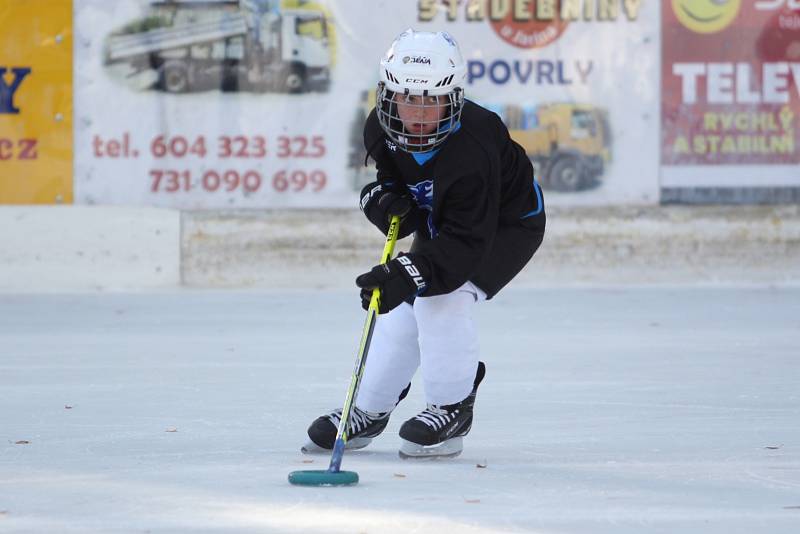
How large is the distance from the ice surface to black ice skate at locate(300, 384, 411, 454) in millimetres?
69

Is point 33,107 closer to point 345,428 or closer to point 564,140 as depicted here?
point 564,140

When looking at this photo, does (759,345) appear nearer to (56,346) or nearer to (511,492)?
(56,346)

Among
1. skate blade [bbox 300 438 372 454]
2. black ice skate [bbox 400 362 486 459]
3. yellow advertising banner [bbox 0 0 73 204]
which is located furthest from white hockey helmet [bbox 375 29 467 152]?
yellow advertising banner [bbox 0 0 73 204]

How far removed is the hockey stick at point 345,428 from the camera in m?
4.20

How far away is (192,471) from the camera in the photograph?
4461 millimetres

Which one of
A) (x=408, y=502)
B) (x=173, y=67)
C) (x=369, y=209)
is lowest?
(x=408, y=502)

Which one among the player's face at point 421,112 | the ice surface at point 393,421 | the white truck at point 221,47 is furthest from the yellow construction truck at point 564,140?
the player's face at point 421,112

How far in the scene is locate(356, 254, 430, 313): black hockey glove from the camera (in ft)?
15.0

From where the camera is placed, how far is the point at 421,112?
461 centimetres

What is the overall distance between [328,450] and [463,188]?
0.89 metres

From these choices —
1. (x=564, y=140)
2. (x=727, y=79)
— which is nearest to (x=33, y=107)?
(x=564, y=140)

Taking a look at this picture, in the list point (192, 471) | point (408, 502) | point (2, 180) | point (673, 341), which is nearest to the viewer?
point (408, 502)

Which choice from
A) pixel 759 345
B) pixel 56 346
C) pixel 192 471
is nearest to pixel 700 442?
pixel 192 471

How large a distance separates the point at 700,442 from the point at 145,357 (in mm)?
3102
